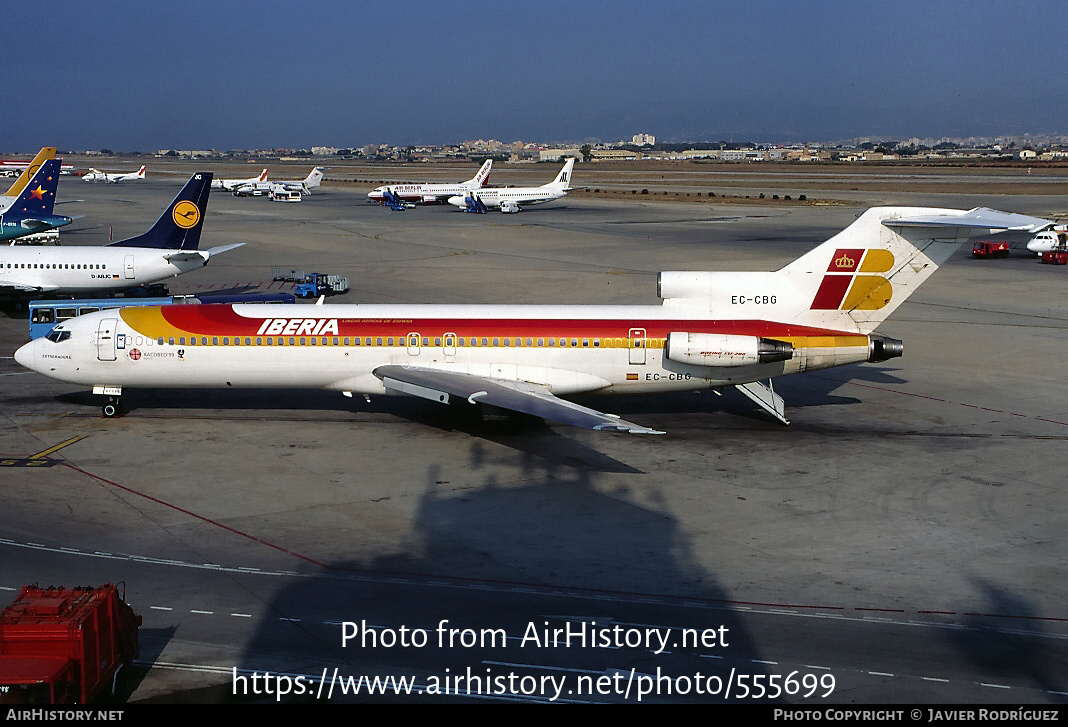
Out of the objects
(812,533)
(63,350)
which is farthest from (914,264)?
(63,350)

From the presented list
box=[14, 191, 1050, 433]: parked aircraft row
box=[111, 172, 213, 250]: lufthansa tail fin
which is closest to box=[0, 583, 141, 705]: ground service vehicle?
box=[14, 191, 1050, 433]: parked aircraft row

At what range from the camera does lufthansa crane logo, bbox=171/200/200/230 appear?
50.2 meters

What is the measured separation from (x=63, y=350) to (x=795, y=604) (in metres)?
21.9

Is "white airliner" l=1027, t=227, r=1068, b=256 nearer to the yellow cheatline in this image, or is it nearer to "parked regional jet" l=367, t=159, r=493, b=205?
the yellow cheatline

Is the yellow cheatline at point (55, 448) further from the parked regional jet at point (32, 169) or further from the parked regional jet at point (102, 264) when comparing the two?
the parked regional jet at point (32, 169)

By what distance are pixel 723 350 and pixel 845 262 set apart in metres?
4.38

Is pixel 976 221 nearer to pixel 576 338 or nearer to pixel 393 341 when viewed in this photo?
pixel 576 338

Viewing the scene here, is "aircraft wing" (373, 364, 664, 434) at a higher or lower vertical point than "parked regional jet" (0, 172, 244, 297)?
lower

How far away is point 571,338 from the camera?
28.1 m

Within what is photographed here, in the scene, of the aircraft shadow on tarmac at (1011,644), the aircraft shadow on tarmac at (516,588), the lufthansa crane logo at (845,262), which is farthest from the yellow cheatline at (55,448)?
the aircraft shadow on tarmac at (1011,644)

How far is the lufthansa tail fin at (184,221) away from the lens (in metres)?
50.1

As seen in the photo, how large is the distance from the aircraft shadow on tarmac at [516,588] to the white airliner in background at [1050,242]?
56.7 metres

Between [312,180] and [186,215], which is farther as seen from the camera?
[312,180]

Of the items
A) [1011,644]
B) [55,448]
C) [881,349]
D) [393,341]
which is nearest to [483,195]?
[393,341]
